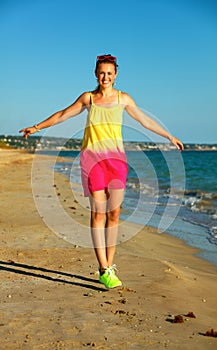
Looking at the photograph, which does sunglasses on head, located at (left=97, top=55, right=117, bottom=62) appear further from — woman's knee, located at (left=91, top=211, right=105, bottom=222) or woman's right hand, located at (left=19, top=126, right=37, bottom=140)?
woman's knee, located at (left=91, top=211, right=105, bottom=222)

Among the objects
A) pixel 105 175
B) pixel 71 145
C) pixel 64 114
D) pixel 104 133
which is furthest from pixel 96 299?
pixel 71 145

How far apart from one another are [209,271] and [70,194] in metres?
8.53

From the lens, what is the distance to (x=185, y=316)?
12.4 ft

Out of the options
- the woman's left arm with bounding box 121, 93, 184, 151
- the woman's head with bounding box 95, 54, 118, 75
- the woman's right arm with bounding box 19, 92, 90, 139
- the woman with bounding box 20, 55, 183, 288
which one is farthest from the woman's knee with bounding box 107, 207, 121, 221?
the woman's head with bounding box 95, 54, 118, 75

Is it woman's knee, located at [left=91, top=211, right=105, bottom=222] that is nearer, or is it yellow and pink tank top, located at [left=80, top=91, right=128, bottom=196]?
yellow and pink tank top, located at [left=80, top=91, right=128, bottom=196]

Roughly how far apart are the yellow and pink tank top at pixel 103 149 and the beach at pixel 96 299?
1.02 metres

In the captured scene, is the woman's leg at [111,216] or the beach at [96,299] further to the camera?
the woman's leg at [111,216]

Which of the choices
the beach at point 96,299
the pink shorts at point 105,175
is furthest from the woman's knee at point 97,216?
the beach at point 96,299

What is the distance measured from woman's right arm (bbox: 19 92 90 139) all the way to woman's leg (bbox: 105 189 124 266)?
0.83 metres

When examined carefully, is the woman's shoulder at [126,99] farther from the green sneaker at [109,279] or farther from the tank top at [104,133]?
the green sneaker at [109,279]

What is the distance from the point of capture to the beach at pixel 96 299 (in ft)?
10.6

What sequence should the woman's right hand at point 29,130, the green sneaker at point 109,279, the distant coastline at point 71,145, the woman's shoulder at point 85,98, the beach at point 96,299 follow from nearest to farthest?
1. the beach at point 96,299
2. the green sneaker at point 109,279
3. the woman's shoulder at point 85,98
4. the woman's right hand at point 29,130
5. the distant coastline at point 71,145

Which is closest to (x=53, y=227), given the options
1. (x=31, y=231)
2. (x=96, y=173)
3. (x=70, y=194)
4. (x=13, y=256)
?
(x=31, y=231)

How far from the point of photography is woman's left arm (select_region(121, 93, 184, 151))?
4.66 m
